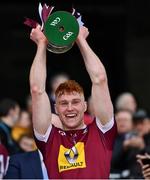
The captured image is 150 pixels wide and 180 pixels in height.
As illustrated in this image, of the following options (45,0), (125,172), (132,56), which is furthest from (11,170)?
(132,56)

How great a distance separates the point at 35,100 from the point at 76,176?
0.67 m

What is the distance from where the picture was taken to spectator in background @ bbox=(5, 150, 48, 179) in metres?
7.77

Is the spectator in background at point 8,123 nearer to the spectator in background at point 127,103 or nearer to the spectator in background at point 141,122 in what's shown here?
the spectator in background at point 141,122

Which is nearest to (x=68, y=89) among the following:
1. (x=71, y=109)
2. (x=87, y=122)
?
(x=71, y=109)

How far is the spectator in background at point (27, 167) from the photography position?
777 cm

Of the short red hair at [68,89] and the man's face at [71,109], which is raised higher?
the short red hair at [68,89]

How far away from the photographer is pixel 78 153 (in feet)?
22.1

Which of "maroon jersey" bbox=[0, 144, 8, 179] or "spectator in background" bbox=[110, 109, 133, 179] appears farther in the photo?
"spectator in background" bbox=[110, 109, 133, 179]

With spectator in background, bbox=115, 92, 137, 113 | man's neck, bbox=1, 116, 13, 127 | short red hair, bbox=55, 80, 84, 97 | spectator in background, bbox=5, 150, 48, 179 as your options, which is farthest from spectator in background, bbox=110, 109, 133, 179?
short red hair, bbox=55, 80, 84, 97

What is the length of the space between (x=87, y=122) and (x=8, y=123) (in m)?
2.07

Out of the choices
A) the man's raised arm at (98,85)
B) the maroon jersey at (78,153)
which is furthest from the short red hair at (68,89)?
the maroon jersey at (78,153)

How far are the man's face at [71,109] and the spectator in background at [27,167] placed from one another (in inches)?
43.8

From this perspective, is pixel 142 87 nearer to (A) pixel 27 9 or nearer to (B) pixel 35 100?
(A) pixel 27 9

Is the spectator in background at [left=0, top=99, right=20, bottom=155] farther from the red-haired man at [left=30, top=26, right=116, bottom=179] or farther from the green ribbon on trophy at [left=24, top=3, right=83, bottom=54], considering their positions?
the green ribbon on trophy at [left=24, top=3, right=83, bottom=54]
